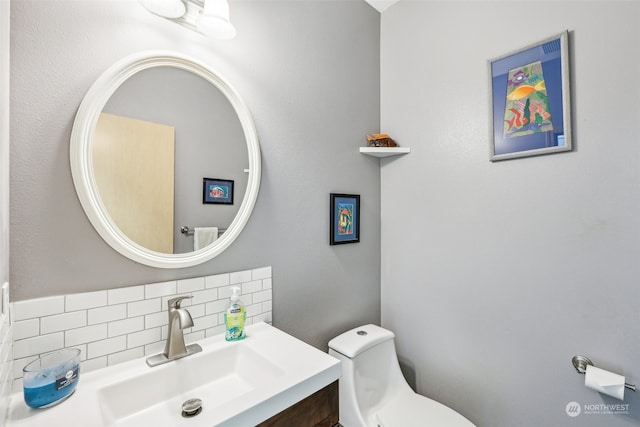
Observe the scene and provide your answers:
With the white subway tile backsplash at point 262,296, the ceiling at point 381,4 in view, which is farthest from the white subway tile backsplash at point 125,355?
the ceiling at point 381,4

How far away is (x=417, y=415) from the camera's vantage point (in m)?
1.30

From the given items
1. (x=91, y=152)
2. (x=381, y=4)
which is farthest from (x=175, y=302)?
(x=381, y=4)

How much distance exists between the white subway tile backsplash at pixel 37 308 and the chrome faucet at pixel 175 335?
0.28 meters

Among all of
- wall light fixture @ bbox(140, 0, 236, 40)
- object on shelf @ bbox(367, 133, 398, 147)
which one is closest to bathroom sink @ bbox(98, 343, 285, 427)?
wall light fixture @ bbox(140, 0, 236, 40)

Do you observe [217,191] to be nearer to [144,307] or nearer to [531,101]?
[144,307]

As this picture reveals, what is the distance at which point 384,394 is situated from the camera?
4.68 feet

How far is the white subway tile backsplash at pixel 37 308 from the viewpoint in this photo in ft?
2.45

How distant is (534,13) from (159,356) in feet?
6.51

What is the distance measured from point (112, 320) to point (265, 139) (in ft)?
2.80

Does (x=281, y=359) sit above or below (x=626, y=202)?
below

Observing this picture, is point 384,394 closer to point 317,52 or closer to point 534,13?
point 317,52

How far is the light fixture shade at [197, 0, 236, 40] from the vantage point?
0.98 m

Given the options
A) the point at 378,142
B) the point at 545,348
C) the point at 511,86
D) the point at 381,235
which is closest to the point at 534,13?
the point at 511,86

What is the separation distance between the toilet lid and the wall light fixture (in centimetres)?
173
